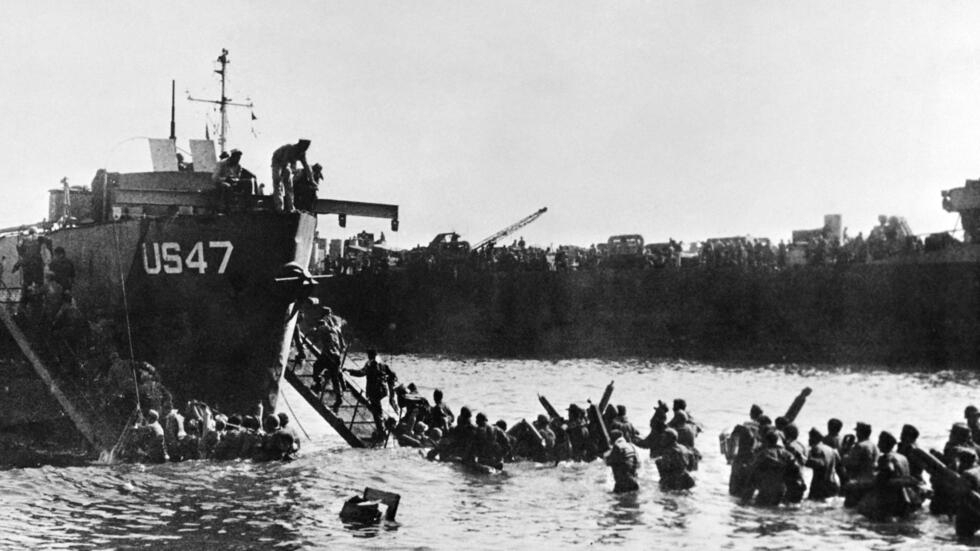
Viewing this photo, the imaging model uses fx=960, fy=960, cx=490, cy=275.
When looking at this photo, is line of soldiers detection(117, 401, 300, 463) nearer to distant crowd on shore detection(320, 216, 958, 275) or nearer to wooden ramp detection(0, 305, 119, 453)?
wooden ramp detection(0, 305, 119, 453)

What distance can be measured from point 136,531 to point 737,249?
35.7 meters

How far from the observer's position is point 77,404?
57.9 ft

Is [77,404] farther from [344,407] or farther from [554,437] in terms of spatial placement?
[554,437]

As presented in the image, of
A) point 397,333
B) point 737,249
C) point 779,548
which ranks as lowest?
point 779,548

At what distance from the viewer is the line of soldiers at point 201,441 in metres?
16.6

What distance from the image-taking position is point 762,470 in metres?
14.2

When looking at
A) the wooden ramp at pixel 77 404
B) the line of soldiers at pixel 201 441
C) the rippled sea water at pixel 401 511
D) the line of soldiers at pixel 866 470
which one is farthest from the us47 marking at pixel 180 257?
the line of soldiers at pixel 866 470

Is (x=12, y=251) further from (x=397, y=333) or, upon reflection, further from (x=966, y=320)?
(x=966, y=320)

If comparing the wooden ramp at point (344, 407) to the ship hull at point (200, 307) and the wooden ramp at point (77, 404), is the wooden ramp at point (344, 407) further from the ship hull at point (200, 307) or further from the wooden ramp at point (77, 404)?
the wooden ramp at point (77, 404)

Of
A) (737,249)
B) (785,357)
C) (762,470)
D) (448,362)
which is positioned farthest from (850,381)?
(762,470)

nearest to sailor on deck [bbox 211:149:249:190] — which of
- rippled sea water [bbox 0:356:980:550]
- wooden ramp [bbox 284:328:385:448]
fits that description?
wooden ramp [bbox 284:328:385:448]

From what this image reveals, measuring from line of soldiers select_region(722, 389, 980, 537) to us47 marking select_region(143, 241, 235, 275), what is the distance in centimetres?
1016

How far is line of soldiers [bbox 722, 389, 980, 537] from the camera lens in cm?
1209

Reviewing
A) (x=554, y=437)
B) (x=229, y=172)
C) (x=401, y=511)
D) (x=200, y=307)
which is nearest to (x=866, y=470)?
(x=554, y=437)
